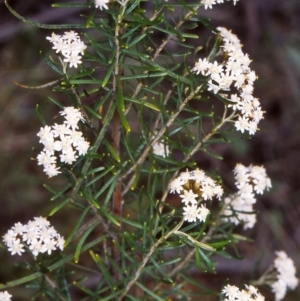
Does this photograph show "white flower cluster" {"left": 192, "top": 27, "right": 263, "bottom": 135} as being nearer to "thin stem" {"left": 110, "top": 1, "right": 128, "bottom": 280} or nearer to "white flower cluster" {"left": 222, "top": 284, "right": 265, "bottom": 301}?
"thin stem" {"left": 110, "top": 1, "right": 128, "bottom": 280}

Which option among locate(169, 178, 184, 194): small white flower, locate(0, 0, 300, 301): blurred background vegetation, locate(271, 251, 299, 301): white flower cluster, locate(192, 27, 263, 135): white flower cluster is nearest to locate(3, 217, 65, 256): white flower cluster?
locate(169, 178, 184, 194): small white flower

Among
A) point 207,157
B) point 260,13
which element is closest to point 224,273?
point 207,157

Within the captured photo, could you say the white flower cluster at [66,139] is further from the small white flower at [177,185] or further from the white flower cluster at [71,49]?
the small white flower at [177,185]

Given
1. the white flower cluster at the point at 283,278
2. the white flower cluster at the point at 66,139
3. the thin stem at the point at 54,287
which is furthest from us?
the white flower cluster at the point at 283,278

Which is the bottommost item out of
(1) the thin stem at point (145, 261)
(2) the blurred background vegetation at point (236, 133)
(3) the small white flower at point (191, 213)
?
(1) the thin stem at point (145, 261)

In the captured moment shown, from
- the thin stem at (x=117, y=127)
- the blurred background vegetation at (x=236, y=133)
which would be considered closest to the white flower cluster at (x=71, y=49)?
the thin stem at (x=117, y=127)

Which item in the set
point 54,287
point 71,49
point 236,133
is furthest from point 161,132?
point 236,133

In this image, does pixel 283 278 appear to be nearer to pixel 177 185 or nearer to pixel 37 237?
pixel 177 185

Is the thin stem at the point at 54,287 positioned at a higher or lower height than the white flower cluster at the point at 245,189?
lower
